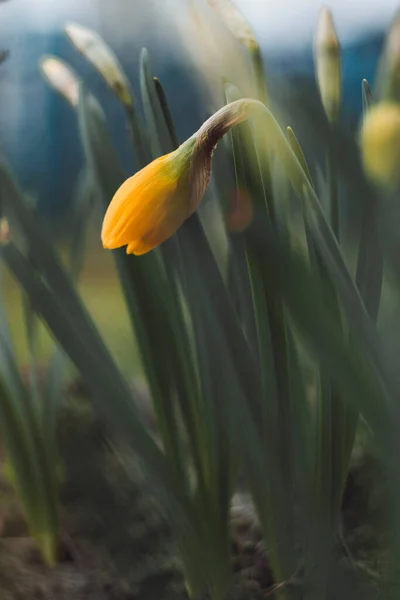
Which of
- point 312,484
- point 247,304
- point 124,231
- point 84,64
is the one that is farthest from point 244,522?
point 84,64

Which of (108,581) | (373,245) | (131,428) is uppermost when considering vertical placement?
(373,245)

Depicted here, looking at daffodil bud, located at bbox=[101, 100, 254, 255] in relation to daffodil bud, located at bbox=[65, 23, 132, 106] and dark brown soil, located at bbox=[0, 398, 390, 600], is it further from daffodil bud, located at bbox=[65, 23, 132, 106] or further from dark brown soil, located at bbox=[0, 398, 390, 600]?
dark brown soil, located at bbox=[0, 398, 390, 600]

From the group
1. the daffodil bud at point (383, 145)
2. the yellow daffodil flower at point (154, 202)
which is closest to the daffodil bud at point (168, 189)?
the yellow daffodil flower at point (154, 202)

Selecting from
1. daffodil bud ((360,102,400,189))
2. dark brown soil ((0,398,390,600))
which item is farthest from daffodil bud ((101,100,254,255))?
dark brown soil ((0,398,390,600))

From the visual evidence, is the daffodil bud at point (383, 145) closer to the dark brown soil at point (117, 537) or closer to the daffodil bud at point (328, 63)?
the daffodil bud at point (328, 63)

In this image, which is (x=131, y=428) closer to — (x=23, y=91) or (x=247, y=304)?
(x=247, y=304)
